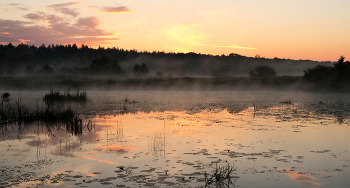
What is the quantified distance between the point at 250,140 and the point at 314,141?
1.95 meters

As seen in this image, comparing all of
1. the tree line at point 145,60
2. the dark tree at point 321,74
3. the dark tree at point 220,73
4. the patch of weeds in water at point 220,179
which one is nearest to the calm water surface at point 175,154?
the patch of weeds in water at point 220,179

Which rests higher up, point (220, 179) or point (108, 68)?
point (108, 68)

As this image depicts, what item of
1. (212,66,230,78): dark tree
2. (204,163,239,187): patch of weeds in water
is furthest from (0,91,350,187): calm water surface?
(212,66,230,78): dark tree

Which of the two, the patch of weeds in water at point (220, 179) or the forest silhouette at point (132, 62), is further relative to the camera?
the forest silhouette at point (132, 62)

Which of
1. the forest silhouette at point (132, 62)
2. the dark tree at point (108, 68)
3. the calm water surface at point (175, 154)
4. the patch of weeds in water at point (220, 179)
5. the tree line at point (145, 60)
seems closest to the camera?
the patch of weeds in water at point (220, 179)

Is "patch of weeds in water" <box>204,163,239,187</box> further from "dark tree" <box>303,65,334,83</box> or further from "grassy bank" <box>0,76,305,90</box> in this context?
"grassy bank" <box>0,76,305,90</box>

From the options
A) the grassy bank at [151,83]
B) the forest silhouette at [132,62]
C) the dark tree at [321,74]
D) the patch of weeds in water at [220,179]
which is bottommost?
the patch of weeds in water at [220,179]

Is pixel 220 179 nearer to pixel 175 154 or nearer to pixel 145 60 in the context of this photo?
pixel 175 154

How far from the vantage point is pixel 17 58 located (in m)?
109

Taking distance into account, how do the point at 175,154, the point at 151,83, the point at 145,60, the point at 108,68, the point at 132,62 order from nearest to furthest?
the point at 175,154
the point at 151,83
the point at 108,68
the point at 132,62
the point at 145,60

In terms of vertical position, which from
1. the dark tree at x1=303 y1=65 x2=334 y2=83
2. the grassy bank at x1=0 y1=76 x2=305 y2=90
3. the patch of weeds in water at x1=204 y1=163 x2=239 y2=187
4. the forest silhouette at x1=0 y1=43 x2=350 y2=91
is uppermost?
the forest silhouette at x1=0 y1=43 x2=350 y2=91

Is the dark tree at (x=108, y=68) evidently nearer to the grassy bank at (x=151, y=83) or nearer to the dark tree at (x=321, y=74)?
the grassy bank at (x=151, y=83)


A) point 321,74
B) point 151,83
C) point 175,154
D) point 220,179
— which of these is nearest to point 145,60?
point 151,83

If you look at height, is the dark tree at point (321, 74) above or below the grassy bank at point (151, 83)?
above
